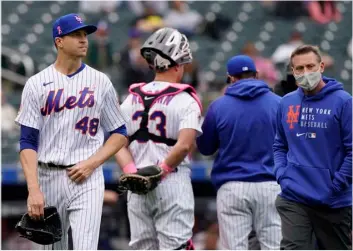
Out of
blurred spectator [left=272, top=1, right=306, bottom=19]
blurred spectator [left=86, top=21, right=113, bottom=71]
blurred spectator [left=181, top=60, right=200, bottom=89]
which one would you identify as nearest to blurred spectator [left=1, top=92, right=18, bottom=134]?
blurred spectator [left=86, top=21, right=113, bottom=71]

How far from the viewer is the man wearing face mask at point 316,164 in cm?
649

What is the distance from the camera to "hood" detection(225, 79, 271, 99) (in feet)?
24.4

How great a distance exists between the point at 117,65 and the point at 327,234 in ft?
27.4

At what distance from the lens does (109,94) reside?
253 inches

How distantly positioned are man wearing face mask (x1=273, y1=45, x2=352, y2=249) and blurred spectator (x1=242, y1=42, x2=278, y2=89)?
6009mm

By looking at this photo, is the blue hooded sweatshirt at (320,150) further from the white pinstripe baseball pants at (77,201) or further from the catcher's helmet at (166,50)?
the white pinstripe baseball pants at (77,201)

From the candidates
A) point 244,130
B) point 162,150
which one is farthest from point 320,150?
point 162,150

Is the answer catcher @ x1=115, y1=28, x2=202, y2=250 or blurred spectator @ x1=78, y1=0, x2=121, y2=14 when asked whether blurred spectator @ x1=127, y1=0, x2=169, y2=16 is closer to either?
blurred spectator @ x1=78, y1=0, x2=121, y2=14

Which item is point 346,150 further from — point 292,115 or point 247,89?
point 247,89

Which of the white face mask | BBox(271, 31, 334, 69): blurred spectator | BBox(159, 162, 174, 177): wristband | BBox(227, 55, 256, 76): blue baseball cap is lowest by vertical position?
BBox(159, 162, 174, 177): wristband

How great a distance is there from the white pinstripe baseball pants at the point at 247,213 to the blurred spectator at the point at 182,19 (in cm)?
843

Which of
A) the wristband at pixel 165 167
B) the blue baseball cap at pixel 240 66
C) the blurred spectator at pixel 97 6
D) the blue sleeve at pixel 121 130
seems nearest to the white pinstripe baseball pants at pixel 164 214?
the wristband at pixel 165 167

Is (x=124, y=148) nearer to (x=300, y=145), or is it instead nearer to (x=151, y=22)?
(x=300, y=145)

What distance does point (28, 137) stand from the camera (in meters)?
6.27
